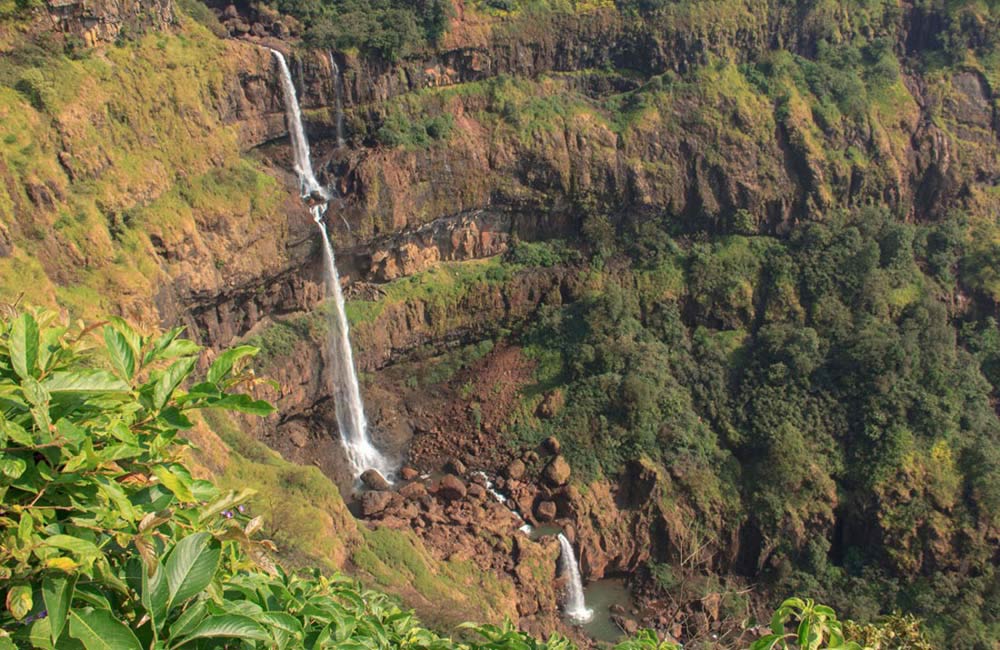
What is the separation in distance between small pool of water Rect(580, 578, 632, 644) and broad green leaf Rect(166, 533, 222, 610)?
69.8 ft

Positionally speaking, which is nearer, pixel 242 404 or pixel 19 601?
pixel 19 601

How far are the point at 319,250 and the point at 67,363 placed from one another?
23217 mm

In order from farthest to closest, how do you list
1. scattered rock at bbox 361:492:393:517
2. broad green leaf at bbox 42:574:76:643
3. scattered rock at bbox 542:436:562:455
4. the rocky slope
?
scattered rock at bbox 542:436:562:455
scattered rock at bbox 361:492:393:517
the rocky slope
broad green leaf at bbox 42:574:76:643

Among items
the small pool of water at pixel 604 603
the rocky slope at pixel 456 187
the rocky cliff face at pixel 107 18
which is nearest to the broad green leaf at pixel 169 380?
the rocky slope at pixel 456 187

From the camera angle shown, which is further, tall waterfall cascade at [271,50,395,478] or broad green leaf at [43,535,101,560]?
tall waterfall cascade at [271,50,395,478]

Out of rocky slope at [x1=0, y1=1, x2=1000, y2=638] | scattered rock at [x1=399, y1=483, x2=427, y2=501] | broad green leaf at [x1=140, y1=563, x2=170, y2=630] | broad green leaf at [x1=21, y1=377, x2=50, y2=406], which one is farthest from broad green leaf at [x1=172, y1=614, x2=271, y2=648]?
scattered rock at [x1=399, y1=483, x2=427, y2=501]

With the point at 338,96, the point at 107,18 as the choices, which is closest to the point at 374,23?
the point at 338,96

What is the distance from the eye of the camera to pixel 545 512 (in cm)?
2550

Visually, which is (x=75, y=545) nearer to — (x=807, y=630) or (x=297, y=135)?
(x=807, y=630)

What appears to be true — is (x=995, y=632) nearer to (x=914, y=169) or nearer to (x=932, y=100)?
(x=914, y=169)

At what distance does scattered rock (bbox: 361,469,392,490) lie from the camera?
25688 mm

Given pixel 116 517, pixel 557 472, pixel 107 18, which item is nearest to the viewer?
pixel 116 517

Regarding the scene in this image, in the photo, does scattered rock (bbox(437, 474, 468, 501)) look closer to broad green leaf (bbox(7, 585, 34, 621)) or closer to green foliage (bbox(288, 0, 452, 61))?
green foliage (bbox(288, 0, 452, 61))

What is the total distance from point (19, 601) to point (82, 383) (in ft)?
3.12
